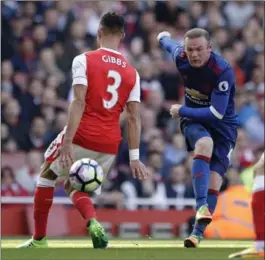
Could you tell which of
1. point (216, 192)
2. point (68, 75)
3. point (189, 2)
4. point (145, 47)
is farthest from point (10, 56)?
point (216, 192)

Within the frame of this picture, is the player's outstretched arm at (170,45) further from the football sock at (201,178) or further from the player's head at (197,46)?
the football sock at (201,178)

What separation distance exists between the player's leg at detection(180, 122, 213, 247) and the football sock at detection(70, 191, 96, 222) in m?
1.07

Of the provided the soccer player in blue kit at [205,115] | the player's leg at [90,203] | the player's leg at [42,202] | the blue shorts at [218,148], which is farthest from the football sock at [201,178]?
the player's leg at [42,202]

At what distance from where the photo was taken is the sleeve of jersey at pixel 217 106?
11570 millimetres

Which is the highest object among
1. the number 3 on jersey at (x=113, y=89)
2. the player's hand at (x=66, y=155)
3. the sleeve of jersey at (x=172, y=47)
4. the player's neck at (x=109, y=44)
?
the sleeve of jersey at (x=172, y=47)

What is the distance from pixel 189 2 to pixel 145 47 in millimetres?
1762

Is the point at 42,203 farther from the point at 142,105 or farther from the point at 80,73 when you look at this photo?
the point at 142,105

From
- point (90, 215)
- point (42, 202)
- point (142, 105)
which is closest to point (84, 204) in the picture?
point (90, 215)

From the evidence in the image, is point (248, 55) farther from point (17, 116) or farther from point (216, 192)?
point (216, 192)

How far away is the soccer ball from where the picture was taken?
10625 millimetres

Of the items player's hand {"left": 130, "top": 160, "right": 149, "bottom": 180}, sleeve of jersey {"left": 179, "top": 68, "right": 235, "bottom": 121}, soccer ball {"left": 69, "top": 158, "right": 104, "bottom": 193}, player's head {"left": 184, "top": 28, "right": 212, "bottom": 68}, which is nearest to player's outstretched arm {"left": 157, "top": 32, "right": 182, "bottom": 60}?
player's head {"left": 184, "top": 28, "right": 212, "bottom": 68}

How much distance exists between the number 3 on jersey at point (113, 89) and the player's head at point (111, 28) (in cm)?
31

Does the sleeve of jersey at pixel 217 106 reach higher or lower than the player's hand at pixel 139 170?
higher

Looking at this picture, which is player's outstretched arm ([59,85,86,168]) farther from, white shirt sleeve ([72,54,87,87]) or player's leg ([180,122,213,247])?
player's leg ([180,122,213,247])
